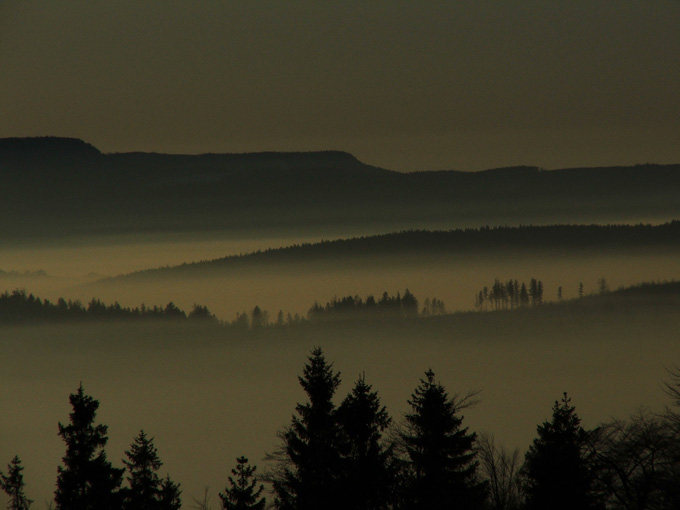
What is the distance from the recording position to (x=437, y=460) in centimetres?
6134

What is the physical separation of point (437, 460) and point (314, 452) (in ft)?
29.1

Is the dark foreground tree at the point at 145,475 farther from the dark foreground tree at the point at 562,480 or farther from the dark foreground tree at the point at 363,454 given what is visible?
the dark foreground tree at the point at 562,480

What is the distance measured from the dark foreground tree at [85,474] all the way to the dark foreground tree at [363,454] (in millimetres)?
13205

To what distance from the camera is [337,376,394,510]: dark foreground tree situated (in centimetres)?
5391

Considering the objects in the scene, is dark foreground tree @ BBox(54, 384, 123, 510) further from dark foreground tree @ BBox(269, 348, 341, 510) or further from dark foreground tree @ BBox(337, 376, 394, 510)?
dark foreground tree @ BBox(337, 376, 394, 510)

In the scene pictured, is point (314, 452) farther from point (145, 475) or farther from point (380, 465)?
point (145, 475)

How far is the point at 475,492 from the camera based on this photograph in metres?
61.1

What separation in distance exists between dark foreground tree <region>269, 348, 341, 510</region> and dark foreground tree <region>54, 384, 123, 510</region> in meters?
8.41

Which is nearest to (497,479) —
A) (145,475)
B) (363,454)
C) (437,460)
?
(437,460)

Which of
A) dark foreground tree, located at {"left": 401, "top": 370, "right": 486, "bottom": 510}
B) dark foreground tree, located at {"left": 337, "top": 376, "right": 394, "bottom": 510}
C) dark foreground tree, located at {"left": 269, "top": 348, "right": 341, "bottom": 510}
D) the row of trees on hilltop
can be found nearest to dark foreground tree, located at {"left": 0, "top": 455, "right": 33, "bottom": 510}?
the row of trees on hilltop

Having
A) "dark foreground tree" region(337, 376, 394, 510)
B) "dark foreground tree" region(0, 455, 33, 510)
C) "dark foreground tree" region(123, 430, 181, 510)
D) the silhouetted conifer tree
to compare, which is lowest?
"dark foreground tree" region(0, 455, 33, 510)

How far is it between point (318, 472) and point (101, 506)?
44.5ft

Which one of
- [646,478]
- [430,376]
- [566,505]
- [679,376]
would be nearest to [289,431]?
[430,376]

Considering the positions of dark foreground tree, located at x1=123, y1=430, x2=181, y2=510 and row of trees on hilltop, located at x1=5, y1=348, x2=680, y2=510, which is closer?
row of trees on hilltop, located at x1=5, y1=348, x2=680, y2=510
